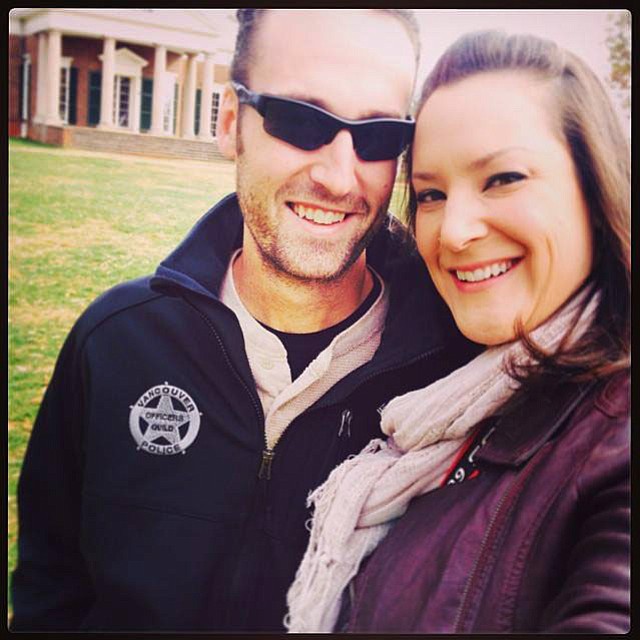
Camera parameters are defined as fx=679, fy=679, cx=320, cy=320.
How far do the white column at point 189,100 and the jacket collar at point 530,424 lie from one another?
1574mm

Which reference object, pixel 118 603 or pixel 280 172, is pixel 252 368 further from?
pixel 118 603

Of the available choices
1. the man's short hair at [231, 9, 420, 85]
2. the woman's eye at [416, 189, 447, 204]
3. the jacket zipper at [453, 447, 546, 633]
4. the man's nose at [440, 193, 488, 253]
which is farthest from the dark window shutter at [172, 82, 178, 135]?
the jacket zipper at [453, 447, 546, 633]

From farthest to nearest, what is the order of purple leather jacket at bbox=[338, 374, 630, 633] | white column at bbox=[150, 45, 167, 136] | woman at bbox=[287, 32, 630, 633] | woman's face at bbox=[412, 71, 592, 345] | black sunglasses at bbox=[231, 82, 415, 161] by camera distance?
white column at bbox=[150, 45, 167, 136] → black sunglasses at bbox=[231, 82, 415, 161] → woman's face at bbox=[412, 71, 592, 345] → woman at bbox=[287, 32, 630, 633] → purple leather jacket at bbox=[338, 374, 630, 633]

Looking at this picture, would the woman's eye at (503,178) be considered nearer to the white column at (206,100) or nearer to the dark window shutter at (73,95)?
the white column at (206,100)

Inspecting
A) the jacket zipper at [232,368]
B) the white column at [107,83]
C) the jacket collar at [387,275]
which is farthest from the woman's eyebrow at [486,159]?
the white column at [107,83]

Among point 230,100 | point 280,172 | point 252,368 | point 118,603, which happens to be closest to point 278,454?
point 252,368

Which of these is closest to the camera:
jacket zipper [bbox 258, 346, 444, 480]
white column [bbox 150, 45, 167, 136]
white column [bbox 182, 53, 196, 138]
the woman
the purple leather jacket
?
the purple leather jacket

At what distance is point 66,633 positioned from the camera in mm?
2539

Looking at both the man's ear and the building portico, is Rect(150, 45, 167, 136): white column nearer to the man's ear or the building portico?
the building portico

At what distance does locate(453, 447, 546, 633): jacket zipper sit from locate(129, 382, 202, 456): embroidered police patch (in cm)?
104

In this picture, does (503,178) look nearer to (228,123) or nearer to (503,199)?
(503,199)

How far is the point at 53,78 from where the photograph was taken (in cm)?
254

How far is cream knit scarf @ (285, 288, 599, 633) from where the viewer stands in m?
2.16
